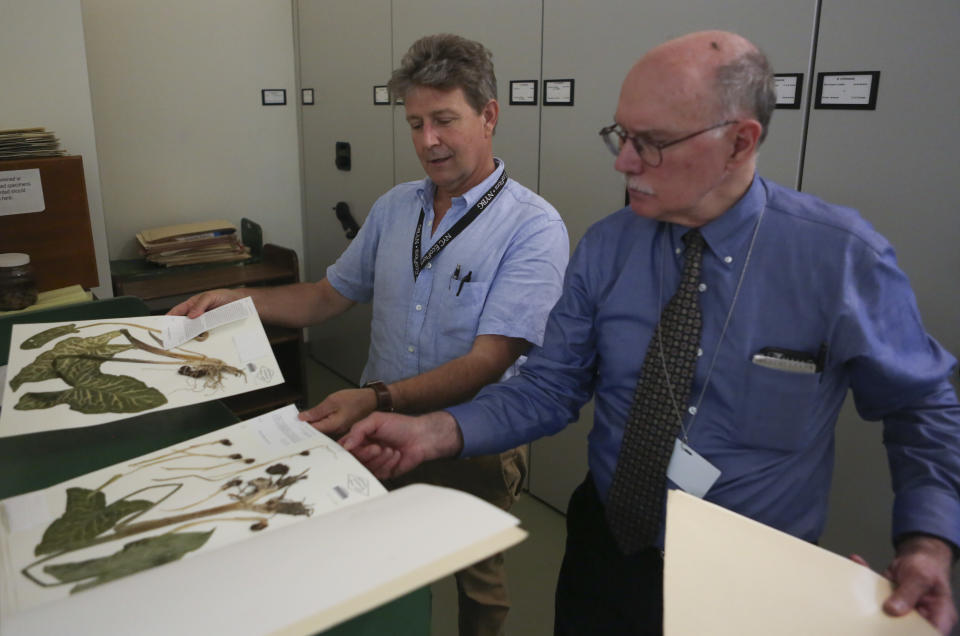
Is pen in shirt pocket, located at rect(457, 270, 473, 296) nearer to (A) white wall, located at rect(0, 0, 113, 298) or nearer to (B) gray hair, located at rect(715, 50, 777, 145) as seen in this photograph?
(B) gray hair, located at rect(715, 50, 777, 145)

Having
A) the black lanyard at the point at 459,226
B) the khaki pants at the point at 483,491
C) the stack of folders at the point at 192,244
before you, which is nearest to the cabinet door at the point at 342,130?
the stack of folders at the point at 192,244

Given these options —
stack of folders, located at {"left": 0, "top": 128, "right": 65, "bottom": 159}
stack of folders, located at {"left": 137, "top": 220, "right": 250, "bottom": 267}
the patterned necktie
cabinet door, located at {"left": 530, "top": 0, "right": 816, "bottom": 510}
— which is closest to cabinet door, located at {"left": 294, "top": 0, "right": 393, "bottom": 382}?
stack of folders, located at {"left": 137, "top": 220, "right": 250, "bottom": 267}

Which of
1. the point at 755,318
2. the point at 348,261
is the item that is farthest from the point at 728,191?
the point at 348,261

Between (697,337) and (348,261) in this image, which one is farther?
(348,261)

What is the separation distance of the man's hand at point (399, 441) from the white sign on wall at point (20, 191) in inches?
60.1

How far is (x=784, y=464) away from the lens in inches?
43.5

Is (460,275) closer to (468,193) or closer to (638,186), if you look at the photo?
(468,193)

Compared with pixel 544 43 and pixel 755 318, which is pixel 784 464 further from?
pixel 544 43

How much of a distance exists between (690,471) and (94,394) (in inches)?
39.2

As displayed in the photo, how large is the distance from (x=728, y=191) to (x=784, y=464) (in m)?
0.46

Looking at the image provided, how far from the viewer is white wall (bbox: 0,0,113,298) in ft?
7.00

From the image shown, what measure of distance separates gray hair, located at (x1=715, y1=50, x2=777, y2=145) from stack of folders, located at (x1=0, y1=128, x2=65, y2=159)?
6.51ft

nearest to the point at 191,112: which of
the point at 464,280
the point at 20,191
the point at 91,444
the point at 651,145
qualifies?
the point at 20,191

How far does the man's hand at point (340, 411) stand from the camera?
1.09m
